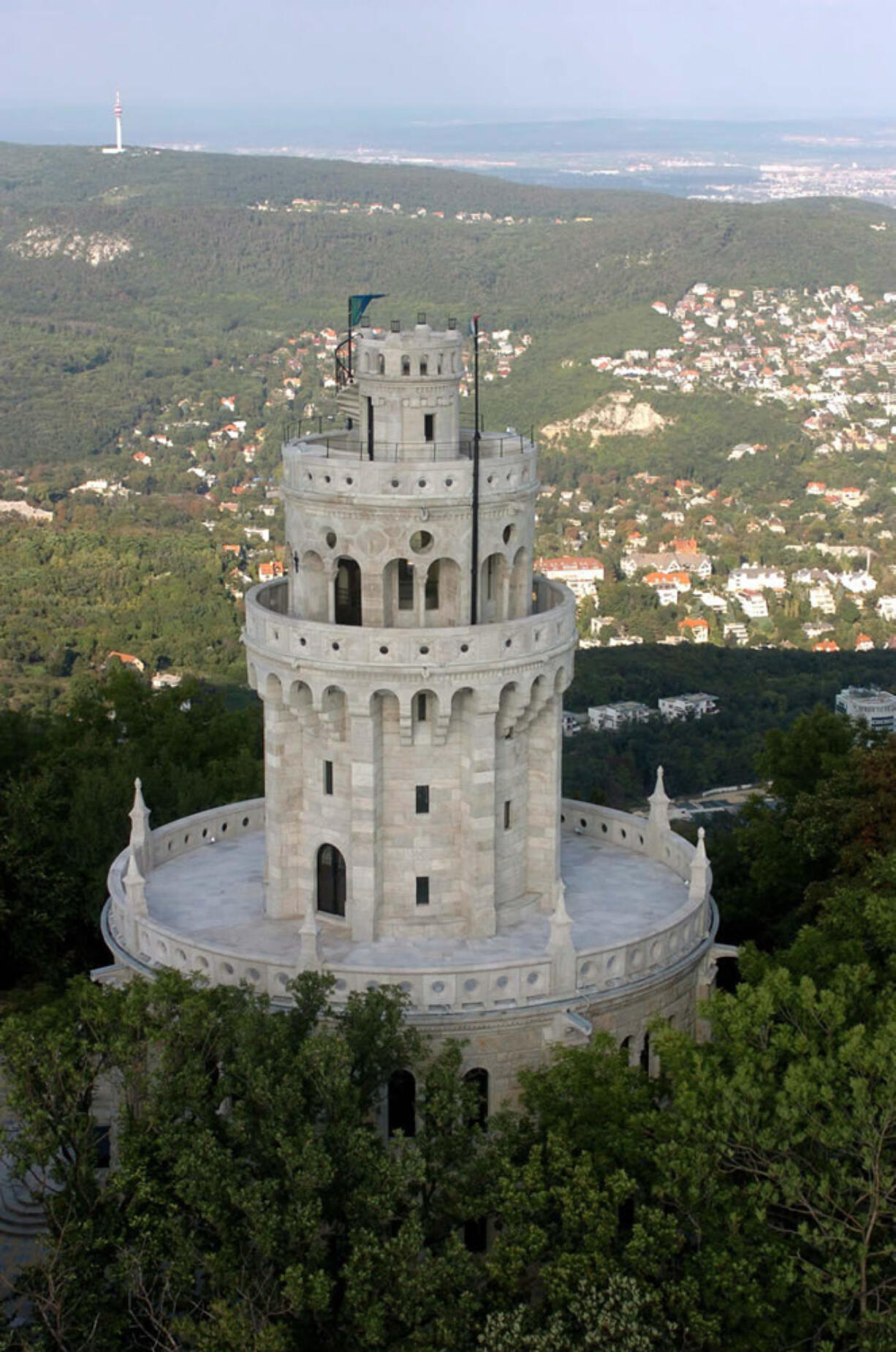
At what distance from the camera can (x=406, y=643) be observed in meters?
28.1

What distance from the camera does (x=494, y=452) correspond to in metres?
29.7

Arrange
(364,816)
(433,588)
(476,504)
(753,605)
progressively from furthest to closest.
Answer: (753,605) < (433,588) < (364,816) < (476,504)

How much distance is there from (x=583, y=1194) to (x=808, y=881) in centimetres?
1593

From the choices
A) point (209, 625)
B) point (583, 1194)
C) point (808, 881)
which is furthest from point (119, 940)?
point (209, 625)

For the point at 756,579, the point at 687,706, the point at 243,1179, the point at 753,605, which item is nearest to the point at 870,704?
the point at 687,706

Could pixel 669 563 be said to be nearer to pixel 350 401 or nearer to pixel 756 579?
pixel 756 579

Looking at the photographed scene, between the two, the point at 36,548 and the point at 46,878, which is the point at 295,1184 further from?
the point at 36,548

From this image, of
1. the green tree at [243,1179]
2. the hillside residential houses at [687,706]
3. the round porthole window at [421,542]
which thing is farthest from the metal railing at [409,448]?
the hillside residential houses at [687,706]

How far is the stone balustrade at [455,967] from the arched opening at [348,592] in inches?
226

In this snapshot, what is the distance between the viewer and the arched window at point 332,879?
99.1 feet

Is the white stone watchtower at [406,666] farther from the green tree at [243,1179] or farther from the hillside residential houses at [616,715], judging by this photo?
the hillside residential houses at [616,715]

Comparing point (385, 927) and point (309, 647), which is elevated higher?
point (309, 647)

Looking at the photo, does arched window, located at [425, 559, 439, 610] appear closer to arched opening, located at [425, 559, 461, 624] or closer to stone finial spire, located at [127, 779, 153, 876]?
arched opening, located at [425, 559, 461, 624]

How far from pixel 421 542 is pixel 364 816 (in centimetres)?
479
